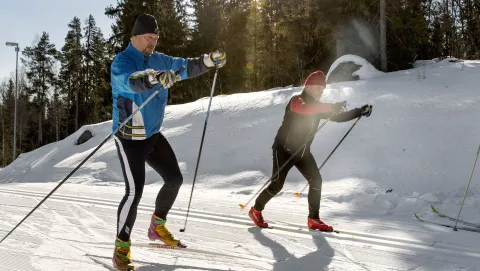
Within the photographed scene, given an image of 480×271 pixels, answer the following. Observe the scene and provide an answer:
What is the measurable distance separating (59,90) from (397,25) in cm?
3665

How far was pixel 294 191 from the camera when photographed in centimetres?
743

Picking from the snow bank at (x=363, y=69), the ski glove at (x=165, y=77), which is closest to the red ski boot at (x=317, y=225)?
the ski glove at (x=165, y=77)

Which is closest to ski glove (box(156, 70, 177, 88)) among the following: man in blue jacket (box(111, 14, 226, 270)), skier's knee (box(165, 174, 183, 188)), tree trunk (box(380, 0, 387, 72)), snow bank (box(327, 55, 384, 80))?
man in blue jacket (box(111, 14, 226, 270))

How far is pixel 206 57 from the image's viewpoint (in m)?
3.59

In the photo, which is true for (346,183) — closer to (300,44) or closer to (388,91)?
(388,91)

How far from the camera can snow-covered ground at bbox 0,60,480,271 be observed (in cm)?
369

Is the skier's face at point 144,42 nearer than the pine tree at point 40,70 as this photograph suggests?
Yes

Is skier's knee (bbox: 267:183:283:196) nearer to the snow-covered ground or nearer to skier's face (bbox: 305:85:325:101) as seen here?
the snow-covered ground

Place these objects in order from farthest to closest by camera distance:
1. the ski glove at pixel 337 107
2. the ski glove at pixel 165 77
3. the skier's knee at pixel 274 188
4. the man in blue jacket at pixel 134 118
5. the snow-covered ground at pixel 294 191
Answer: the skier's knee at pixel 274 188 → the ski glove at pixel 337 107 → the snow-covered ground at pixel 294 191 → the man in blue jacket at pixel 134 118 → the ski glove at pixel 165 77

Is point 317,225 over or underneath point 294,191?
underneath

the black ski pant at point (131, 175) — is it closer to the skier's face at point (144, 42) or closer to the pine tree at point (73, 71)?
the skier's face at point (144, 42)

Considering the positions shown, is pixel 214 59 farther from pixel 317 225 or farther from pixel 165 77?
pixel 317 225

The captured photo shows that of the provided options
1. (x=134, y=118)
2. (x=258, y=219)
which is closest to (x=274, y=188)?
(x=258, y=219)

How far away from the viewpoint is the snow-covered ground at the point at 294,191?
12.1 feet
